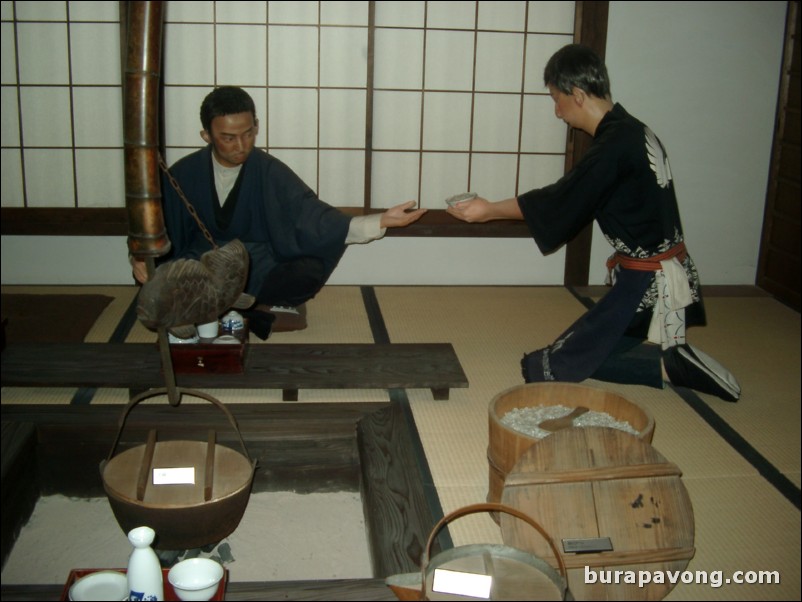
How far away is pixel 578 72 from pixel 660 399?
138cm

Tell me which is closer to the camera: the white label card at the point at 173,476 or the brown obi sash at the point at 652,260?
the white label card at the point at 173,476

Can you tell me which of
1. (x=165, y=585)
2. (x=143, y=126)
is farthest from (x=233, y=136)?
(x=165, y=585)

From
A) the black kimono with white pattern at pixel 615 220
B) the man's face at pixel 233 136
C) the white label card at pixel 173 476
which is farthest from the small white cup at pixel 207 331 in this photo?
the black kimono with white pattern at pixel 615 220

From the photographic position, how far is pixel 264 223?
4297 mm

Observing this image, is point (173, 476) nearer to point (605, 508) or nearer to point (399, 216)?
point (605, 508)

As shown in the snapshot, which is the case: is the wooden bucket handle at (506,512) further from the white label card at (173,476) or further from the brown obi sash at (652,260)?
the brown obi sash at (652,260)

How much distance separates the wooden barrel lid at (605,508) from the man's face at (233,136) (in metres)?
2.22

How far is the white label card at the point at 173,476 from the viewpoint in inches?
96.7

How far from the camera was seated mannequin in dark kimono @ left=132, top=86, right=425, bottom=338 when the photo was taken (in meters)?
4.09

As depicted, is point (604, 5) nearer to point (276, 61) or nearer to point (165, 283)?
point (276, 61)

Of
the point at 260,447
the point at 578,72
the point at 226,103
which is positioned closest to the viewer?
the point at 260,447

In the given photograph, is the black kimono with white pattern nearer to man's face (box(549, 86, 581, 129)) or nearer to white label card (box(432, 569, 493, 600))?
man's face (box(549, 86, 581, 129))

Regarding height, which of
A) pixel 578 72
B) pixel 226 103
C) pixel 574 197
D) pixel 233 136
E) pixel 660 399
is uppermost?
pixel 578 72

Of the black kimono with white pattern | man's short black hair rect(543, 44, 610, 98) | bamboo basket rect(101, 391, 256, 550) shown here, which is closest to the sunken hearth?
bamboo basket rect(101, 391, 256, 550)
